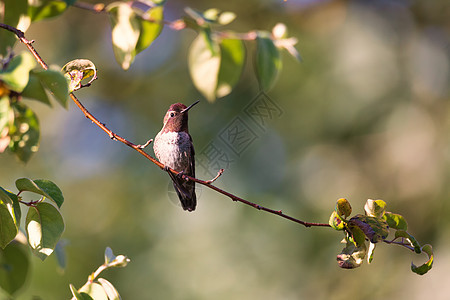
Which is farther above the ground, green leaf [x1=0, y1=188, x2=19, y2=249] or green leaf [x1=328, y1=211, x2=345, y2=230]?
green leaf [x1=0, y1=188, x2=19, y2=249]

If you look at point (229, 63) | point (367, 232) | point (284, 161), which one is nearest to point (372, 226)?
point (367, 232)

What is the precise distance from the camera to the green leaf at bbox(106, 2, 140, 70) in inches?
70.9

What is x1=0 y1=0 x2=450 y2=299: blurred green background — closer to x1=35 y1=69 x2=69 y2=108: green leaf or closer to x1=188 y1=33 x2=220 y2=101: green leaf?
x1=188 y1=33 x2=220 y2=101: green leaf

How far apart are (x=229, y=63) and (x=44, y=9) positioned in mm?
766

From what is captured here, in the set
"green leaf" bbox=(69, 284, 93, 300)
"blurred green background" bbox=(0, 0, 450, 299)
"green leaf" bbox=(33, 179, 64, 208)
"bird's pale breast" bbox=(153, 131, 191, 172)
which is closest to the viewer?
"green leaf" bbox=(69, 284, 93, 300)

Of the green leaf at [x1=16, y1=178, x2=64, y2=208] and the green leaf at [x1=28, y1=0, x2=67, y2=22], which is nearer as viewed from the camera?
the green leaf at [x1=16, y1=178, x2=64, y2=208]

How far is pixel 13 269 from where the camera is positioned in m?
2.07

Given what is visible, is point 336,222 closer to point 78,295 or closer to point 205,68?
point 78,295

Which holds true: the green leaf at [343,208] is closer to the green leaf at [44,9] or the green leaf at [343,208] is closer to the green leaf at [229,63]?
the green leaf at [229,63]

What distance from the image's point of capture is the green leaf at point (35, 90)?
47.1 inches

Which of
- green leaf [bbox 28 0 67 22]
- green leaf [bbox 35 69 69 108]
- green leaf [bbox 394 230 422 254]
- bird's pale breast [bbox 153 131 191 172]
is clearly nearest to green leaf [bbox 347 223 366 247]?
green leaf [bbox 394 230 422 254]

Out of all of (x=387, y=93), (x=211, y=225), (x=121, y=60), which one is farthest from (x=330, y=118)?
(x=121, y=60)

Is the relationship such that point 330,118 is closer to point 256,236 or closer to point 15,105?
point 256,236

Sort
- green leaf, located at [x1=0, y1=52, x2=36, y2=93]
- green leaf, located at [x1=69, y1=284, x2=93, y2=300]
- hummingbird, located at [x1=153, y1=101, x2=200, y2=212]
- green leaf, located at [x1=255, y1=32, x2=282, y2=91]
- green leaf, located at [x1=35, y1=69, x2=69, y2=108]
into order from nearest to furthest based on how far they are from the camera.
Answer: green leaf, located at [x1=0, y1=52, x2=36, y2=93]
green leaf, located at [x1=35, y1=69, x2=69, y2=108]
green leaf, located at [x1=69, y1=284, x2=93, y2=300]
green leaf, located at [x1=255, y1=32, x2=282, y2=91]
hummingbird, located at [x1=153, y1=101, x2=200, y2=212]
